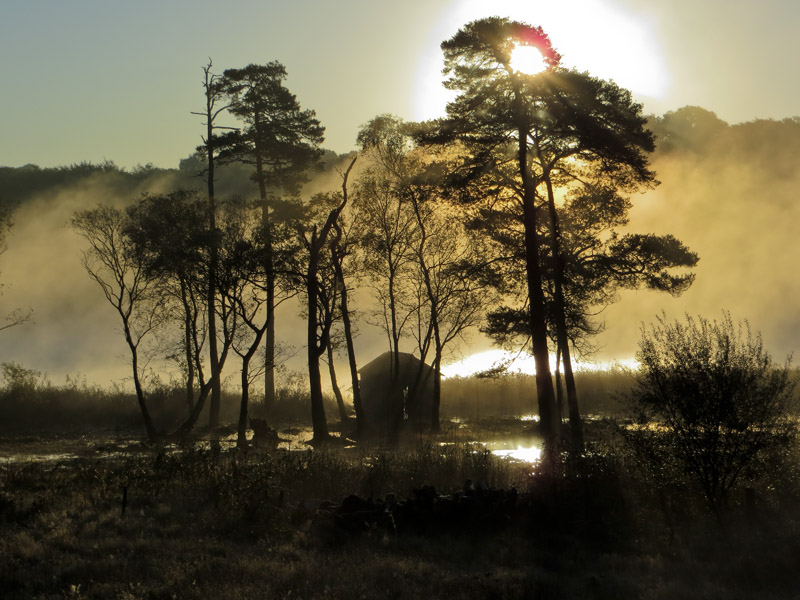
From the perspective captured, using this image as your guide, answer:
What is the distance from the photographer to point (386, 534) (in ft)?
50.3

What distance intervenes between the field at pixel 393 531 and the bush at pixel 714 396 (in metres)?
1.14

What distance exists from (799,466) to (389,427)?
A: 925 inches

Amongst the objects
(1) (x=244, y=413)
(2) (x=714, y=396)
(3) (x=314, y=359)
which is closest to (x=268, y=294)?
(3) (x=314, y=359)

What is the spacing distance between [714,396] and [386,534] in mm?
6775

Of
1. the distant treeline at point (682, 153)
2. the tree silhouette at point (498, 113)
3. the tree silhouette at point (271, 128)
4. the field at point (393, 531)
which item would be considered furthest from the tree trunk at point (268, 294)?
the distant treeline at point (682, 153)

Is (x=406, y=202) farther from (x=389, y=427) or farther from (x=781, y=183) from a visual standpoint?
(x=781, y=183)

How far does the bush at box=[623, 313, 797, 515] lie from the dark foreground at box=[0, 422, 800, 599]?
118 cm

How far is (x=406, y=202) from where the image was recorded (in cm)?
4012

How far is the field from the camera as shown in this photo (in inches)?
488

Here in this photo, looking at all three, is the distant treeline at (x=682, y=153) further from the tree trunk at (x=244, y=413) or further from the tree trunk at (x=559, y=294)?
the tree trunk at (x=559, y=294)

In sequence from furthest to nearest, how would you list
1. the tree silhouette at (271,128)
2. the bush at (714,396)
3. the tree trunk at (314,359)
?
the tree silhouette at (271,128) < the tree trunk at (314,359) < the bush at (714,396)

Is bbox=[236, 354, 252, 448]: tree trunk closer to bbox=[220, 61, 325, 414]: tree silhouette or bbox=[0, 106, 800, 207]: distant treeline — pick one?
bbox=[220, 61, 325, 414]: tree silhouette

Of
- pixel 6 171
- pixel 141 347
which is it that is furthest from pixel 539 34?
pixel 6 171

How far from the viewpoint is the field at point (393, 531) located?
12.4 metres
